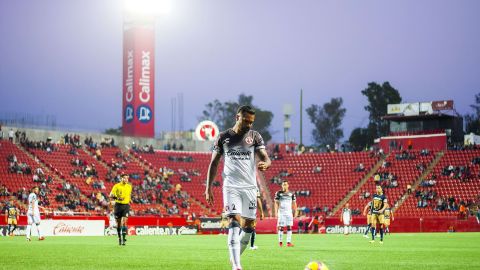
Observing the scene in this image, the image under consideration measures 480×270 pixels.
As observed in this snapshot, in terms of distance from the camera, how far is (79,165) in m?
70.5

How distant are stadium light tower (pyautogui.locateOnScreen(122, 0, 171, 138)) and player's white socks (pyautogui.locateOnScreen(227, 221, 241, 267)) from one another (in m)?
64.8

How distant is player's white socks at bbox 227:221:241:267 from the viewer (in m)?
12.9

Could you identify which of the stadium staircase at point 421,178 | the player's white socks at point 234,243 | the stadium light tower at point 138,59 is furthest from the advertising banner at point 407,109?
the player's white socks at point 234,243

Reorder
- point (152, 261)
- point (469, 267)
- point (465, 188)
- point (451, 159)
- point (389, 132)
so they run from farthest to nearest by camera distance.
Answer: point (389, 132) < point (451, 159) < point (465, 188) < point (152, 261) < point (469, 267)

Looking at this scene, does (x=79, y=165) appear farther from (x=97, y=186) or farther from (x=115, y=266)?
(x=115, y=266)

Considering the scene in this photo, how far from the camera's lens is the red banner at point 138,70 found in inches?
3031

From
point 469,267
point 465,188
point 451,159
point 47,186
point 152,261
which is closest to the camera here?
point 469,267

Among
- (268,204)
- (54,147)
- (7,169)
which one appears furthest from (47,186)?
(268,204)

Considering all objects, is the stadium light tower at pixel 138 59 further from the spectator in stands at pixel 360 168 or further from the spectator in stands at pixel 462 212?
the spectator in stands at pixel 462 212

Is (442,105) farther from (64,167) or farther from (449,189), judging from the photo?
(64,167)

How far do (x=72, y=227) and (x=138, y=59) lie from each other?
101ft

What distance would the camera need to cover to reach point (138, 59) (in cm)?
7675

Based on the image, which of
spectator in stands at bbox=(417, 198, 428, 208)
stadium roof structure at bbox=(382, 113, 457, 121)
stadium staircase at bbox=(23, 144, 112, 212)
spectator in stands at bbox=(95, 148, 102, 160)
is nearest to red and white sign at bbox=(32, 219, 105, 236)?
stadium staircase at bbox=(23, 144, 112, 212)

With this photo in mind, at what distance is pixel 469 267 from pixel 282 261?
4.43 meters
